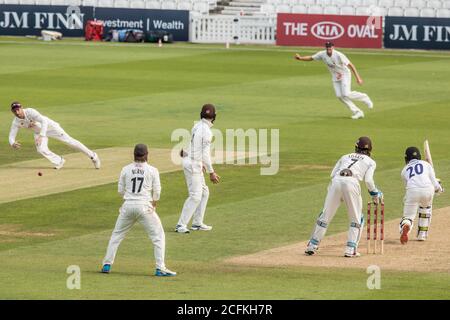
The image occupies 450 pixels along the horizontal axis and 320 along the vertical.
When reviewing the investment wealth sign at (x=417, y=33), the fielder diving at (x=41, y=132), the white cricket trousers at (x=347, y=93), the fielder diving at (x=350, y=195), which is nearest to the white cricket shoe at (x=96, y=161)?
the fielder diving at (x=41, y=132)

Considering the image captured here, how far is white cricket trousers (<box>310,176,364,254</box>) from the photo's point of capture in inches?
685

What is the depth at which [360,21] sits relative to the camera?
58.1 meters

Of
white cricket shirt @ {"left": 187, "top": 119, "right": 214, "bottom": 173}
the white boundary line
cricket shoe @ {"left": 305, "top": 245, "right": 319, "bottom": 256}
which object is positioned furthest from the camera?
the white boundary line

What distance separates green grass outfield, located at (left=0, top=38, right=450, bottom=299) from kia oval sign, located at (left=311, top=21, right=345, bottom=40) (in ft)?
8.03

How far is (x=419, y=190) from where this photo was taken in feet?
61.1

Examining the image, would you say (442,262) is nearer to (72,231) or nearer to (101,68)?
(72,231)

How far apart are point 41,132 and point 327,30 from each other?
3481 cm

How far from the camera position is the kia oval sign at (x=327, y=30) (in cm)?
5816

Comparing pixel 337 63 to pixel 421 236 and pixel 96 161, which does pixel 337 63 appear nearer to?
pixel 96 161

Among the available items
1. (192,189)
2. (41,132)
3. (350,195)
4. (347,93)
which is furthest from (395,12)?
(350,195)

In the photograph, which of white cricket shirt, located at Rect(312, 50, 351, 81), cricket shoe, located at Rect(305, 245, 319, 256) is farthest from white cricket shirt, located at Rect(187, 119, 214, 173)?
white cricket shirt, located at Rect(312, 50, 351, 81)

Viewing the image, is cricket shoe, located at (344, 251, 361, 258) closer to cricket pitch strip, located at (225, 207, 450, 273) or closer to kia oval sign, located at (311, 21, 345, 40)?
cricket pitch strip, located at (225, 207, 450, 273)
